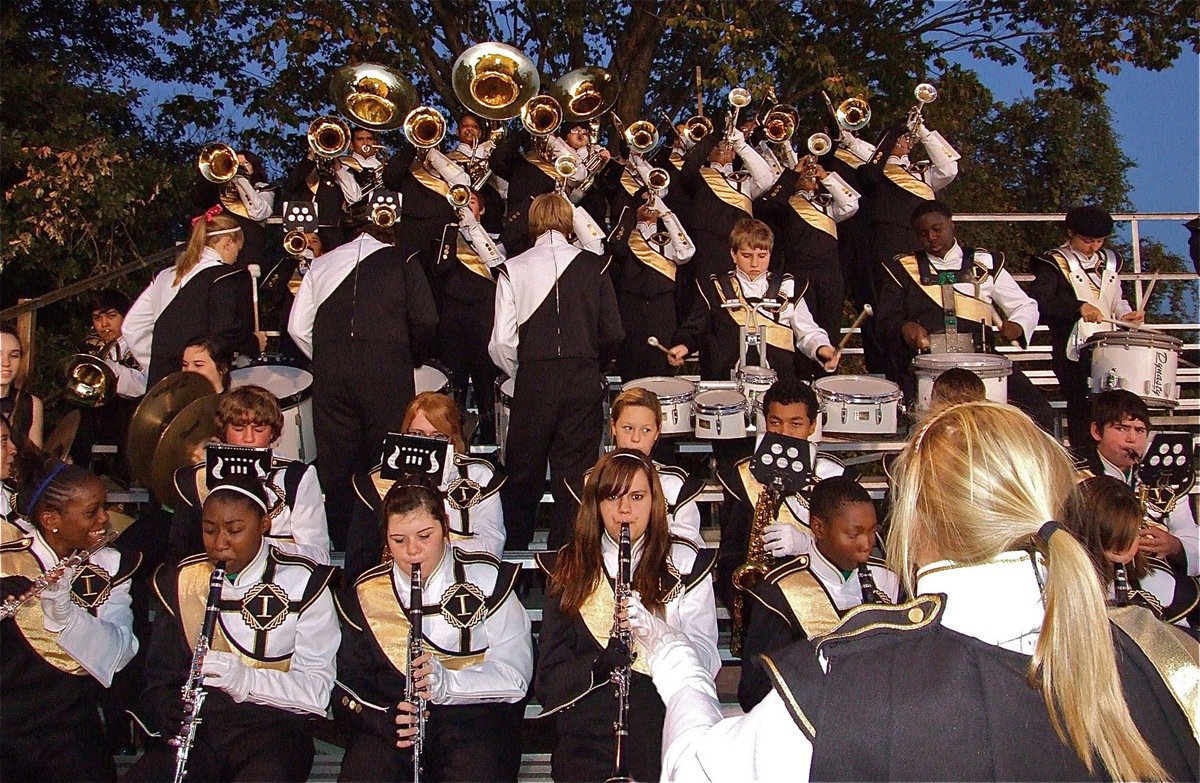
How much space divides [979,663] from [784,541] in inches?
132

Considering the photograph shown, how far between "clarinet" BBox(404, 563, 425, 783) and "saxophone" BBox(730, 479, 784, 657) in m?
1.38

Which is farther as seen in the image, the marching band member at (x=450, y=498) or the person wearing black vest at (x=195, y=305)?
the person wearing black vest at (x=195, y=305)

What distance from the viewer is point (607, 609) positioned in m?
4.95

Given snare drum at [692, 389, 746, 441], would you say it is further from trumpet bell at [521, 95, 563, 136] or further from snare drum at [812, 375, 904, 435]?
trumpet bell at [521, 95, 563, 136]

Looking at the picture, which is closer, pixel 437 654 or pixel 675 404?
pixel 437 654

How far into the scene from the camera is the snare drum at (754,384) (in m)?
6.84

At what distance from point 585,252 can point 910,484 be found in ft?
15.9

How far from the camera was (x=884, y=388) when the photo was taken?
6777 mm

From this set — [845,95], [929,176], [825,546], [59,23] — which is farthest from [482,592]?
[59,23]

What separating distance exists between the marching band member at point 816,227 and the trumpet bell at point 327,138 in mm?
3176

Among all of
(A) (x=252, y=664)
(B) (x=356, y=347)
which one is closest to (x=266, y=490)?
(A) (x=252, y=664)

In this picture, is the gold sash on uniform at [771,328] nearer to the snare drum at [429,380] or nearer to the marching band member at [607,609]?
the snare drum at [429,380]

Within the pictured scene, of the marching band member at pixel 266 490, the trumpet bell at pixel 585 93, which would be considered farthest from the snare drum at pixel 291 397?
the trumpet bell at pixel 585 93

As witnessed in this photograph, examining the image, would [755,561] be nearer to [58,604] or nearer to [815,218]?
[58,604]
